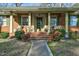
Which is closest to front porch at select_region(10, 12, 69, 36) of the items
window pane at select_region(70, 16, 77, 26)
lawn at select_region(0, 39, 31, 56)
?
window pane at select_region(70, 16, 77, 26)

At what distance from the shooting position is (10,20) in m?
22.2

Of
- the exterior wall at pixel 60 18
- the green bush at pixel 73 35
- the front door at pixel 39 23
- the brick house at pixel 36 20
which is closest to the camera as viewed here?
the green bush at pixel 73 35

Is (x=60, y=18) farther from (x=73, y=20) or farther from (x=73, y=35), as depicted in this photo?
(x=73, y=35)

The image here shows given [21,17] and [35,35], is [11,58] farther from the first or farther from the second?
[21,17]

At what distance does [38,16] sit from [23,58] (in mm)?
14339

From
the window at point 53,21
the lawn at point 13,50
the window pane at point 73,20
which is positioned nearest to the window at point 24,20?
the window at point 53,21

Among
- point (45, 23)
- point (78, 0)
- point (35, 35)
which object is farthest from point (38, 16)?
point (78, 0)

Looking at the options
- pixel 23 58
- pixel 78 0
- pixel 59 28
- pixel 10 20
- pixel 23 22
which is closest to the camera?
pixel 23 58

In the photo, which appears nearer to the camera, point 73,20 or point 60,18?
point 73,20

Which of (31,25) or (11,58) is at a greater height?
(31,25)

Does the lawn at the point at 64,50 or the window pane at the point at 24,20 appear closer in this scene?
the lawn at the point at 64,50

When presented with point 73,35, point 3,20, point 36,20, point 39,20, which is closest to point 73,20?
point 73,35

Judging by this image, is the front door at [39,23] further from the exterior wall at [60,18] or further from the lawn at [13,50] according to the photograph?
the lawn at [13,50]

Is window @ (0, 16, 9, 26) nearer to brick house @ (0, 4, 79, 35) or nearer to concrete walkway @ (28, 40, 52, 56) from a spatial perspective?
brick house @ (0, 4, 79, 35)
